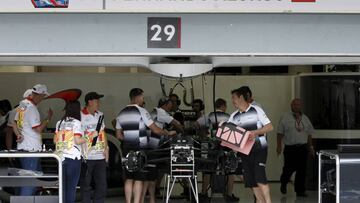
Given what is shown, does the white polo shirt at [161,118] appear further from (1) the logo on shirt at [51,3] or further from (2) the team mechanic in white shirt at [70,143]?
(1) the logo on shirt at [51,3]

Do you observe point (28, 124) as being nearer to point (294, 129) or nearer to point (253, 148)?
point (253, 148)

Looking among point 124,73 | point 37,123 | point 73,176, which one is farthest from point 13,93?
point 73,176

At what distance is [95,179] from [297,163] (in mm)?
4568

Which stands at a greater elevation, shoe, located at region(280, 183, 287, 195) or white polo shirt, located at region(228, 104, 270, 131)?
white polo shirt, located at region(228, 104, 270, 131)

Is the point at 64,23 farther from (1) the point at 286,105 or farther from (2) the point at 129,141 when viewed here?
(1) the point at 286,105

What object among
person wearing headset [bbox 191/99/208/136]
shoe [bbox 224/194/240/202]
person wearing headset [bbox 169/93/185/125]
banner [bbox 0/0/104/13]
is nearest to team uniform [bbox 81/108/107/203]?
banner [bbox 0/0/104/13]

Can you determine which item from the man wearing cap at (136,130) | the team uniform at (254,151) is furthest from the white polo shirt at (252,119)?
the man wearing cap at (136,130)

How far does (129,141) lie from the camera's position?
380 inches

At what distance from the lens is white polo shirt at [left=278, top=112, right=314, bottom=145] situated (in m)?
12.6

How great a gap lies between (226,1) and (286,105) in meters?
7.10

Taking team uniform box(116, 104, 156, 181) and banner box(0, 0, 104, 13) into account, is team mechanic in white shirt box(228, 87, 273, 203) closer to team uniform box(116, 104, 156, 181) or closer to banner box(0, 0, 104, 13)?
team uniform box(116, 104, 156, 181)

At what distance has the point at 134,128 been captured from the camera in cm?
963

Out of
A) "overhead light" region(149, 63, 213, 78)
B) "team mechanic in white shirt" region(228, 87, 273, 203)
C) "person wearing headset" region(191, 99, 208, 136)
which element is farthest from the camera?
"person wearing headset" region(191, 99, 208, 136)

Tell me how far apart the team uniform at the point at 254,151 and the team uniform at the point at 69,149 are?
1.99 m
